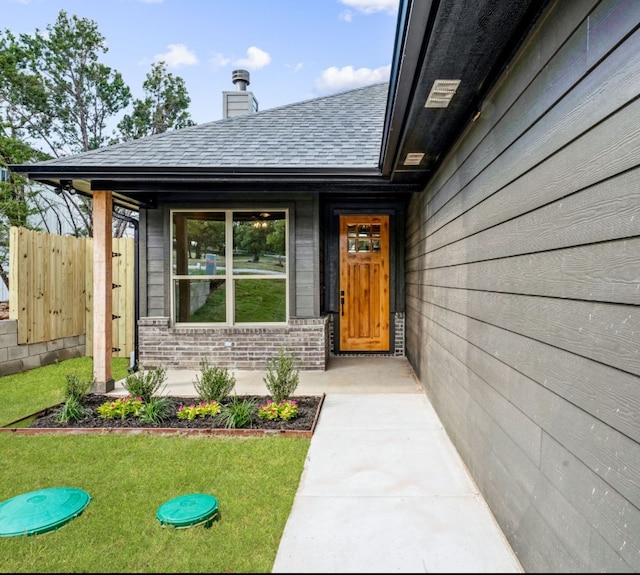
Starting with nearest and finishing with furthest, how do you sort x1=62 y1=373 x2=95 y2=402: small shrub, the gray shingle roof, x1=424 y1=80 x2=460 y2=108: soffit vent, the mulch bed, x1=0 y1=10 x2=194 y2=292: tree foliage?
x1=424 y1=80 x2=460 y2=108: soffit vent
the mulch bed
x1=62 y1=373 x2=95 y2=402: small shrub
the gray shingle roof
x1=0 y1=10 x2=194 y2=292: tree foliage

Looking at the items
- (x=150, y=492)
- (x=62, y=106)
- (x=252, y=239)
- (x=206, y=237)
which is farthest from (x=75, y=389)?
(x=62, y=106)

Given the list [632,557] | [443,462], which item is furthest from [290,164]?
[632,557]

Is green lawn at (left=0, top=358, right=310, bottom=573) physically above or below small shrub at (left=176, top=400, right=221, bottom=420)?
below

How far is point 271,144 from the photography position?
5473 mm

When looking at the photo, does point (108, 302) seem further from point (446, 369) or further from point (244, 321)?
point (446, 369)

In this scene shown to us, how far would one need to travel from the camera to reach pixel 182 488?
2604 mm

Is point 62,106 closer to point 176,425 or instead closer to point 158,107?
point 158,107

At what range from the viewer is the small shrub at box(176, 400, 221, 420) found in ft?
12.8

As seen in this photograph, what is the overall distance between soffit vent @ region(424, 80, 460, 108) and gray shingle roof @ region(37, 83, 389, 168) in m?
2.00

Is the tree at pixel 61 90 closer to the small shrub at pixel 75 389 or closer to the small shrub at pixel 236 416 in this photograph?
the small shrub at pixel 75 389

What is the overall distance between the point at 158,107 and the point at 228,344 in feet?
35.0

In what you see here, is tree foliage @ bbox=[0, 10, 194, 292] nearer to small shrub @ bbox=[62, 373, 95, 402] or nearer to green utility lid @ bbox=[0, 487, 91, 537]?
small shrub @ bbox=[62, 373, 95, 402]

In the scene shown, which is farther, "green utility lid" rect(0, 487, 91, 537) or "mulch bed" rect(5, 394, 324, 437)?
"mulch bed" rect(5, 394, 324, 437)

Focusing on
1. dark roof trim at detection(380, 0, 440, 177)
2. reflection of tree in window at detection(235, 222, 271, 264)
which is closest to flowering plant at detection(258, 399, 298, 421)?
dark roof trim at detection(380, 0, 440, 177)
